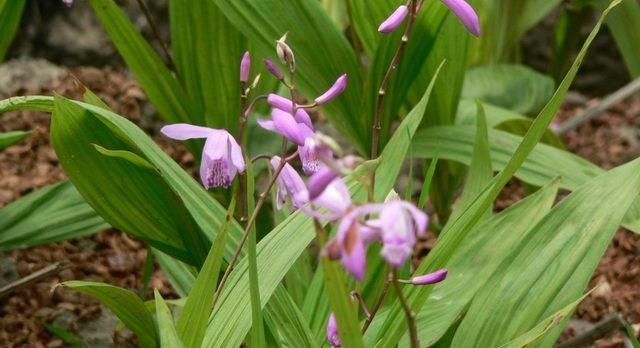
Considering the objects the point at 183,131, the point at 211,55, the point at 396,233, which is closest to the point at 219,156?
the point at 183,131

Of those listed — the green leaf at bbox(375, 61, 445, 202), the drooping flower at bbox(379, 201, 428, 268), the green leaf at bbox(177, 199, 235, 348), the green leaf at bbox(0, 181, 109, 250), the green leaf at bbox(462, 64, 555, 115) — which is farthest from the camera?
the green leaf at bbox(462, 64, 555, 115)

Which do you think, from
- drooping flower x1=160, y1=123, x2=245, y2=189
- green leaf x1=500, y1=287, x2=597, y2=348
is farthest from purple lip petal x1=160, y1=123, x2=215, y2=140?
green leaf x1=500, y1=287, x2=597, y2=348

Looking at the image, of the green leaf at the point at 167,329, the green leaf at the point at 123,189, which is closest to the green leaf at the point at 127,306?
the green leaf at the point at 123,189

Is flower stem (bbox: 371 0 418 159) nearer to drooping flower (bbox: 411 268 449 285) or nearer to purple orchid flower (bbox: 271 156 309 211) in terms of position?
purple orchid flower (bbox: 271 156 309 211)

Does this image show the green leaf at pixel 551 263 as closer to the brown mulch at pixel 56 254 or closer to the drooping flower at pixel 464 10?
the drooping flower at pixel 464 10

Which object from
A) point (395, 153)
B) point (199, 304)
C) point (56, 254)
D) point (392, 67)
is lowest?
point (56, 254)

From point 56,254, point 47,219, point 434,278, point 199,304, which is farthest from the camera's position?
point 56,254

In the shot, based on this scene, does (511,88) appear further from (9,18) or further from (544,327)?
(544,327)
